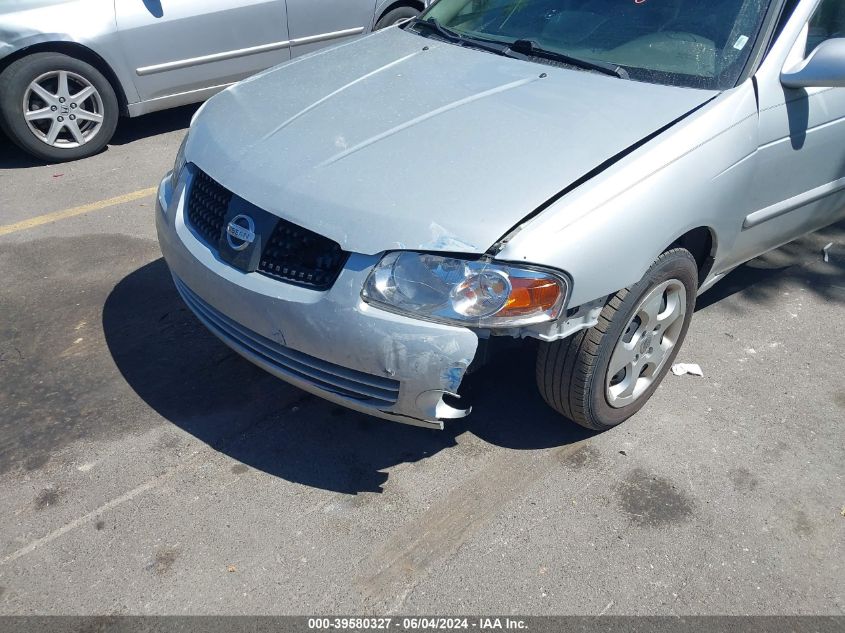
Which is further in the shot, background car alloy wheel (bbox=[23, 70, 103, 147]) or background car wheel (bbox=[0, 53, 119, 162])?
background car alloy wheel (bbox=[23, 70, 103, 147])

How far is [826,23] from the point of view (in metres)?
3.36

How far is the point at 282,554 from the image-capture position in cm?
267

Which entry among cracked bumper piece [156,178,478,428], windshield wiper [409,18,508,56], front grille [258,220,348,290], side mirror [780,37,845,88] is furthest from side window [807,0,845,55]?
front grille [258,220,348,290]

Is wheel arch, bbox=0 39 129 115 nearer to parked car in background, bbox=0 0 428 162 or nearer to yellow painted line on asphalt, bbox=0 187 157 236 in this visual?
parked car in background, bbox=0 0 428 162

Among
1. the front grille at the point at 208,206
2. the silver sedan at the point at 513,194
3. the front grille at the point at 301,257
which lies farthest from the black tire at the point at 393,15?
the front grille at the point at 301,257

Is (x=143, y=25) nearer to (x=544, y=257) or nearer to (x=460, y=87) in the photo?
(x=460, y=87)

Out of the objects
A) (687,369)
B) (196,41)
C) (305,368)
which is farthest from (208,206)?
(196,41)

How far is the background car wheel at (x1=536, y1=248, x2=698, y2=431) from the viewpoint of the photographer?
278cm

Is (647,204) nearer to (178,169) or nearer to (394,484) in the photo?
(394,484)

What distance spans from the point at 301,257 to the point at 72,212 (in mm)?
2891

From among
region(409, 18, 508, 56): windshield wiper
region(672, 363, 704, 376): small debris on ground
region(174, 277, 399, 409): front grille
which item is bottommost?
region(672, 363, 704, 376): small debris on ground

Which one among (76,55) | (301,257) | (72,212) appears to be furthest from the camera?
(76,55)

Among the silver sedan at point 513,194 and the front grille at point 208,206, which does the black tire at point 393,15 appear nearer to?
the silver sedan at point 513,194

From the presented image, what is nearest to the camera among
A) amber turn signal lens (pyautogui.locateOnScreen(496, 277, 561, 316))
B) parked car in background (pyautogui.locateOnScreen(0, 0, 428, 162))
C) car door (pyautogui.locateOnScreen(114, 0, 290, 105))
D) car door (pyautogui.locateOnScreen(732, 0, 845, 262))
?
amber turn signal lens (pyautogui.locateOnScreen(496, 277, 561, 316))
